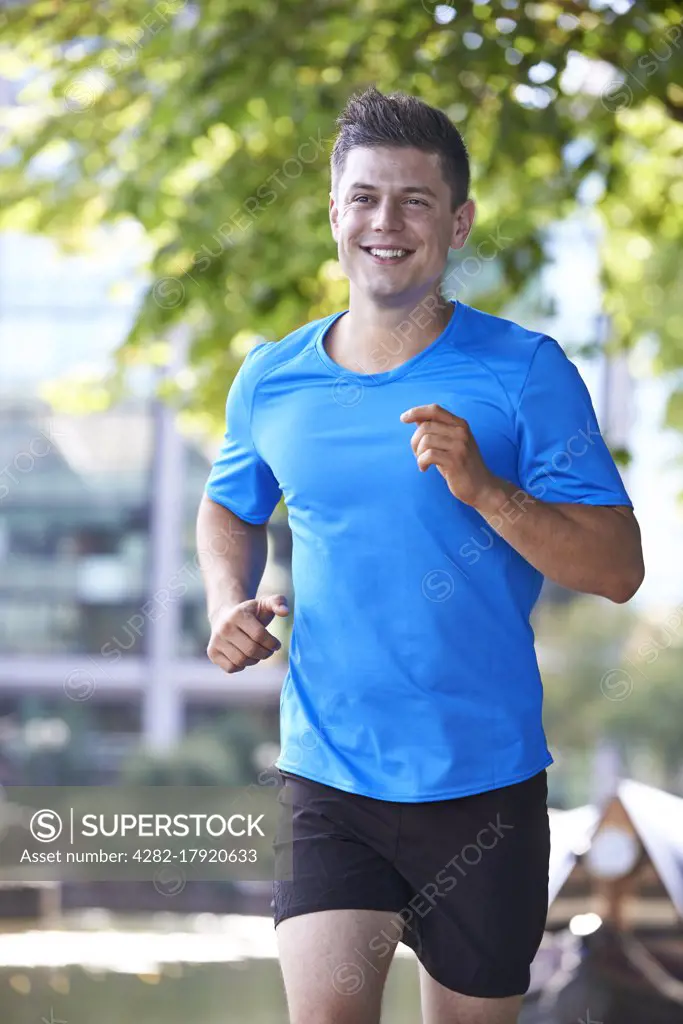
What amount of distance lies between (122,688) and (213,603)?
9116 mm

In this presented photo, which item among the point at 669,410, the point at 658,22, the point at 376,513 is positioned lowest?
the point at 376,513

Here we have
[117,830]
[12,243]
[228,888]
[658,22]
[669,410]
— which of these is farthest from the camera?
[12,243]

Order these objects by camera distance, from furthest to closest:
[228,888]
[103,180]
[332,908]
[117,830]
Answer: [228,888], [103,180], [117,830], [332,908]

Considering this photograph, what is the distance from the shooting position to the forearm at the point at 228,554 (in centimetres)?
183

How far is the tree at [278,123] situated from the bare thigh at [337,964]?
2.27 meters

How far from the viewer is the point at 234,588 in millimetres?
1816

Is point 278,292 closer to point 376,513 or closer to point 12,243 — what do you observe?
point 376,513

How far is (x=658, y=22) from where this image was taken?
354cm

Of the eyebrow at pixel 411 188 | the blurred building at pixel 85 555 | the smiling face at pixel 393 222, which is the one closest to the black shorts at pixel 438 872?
the smiling face at pixel 393 222

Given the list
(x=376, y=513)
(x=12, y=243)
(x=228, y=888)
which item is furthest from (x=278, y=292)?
(x=12, y=243)

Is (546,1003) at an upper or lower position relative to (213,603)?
lower

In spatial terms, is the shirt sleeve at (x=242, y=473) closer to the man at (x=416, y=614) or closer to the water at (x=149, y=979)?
the man at (x=416, y=614)

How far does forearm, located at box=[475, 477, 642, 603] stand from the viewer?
1.55m

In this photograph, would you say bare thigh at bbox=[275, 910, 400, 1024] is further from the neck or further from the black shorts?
the neck
